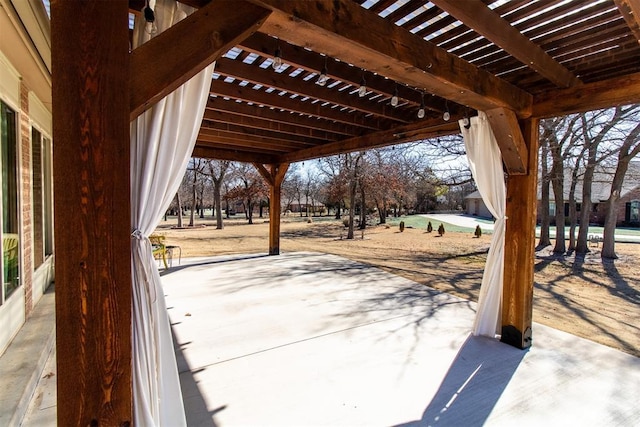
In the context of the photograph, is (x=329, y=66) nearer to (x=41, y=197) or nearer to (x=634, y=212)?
(x=41, y=197)

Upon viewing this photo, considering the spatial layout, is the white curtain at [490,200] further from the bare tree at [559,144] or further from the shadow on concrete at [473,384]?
the bare tree at [559,144]

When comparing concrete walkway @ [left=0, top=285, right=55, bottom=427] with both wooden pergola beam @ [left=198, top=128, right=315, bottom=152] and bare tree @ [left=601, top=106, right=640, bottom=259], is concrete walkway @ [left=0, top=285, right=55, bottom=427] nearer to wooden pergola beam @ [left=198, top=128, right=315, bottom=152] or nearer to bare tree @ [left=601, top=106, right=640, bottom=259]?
wooden pergola beam @ [left=198, top=128, right=315, bottom=152]

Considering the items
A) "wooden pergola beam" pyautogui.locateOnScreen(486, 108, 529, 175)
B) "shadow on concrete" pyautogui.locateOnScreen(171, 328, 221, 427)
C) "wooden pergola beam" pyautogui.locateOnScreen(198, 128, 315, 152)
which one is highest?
"wooden pergola beam" pyautogui.locateOnScreen(198, 128, 315, 152)

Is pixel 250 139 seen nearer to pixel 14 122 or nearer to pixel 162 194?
pixel 14 122

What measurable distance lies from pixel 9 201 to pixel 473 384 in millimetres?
4058

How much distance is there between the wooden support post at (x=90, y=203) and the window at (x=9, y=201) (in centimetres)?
202

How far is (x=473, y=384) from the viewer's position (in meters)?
2.34

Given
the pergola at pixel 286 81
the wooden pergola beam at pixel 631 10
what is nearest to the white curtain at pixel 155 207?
the pergola at pixel 286 81

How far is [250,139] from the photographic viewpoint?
561 cm

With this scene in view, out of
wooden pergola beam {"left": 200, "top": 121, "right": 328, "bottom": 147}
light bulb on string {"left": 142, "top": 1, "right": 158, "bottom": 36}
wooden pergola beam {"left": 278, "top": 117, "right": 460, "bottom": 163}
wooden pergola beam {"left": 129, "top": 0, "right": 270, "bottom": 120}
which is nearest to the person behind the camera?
wooden pergola beam {"left": 129, "top": 0, "right": 270, "bottom": 120}

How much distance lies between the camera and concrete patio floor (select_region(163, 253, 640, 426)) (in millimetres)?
2023

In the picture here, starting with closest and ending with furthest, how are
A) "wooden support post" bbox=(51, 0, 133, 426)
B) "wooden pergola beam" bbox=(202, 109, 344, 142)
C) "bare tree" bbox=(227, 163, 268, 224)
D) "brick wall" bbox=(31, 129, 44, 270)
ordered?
"wooden support post" bbox=(51, 0, 133, 426) → "brick wall" bbox=(31, 129, 44, 270) → "wooden pergola beam" bbox=(202, 109, 344, 142) → "bare tree" bbox=(227, 163, 268, 224)

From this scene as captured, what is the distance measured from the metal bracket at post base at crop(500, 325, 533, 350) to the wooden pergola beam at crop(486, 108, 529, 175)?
4.74ft

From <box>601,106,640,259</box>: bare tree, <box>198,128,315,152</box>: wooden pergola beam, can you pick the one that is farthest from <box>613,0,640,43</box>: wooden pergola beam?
<box>601,106,640,259</box>: bare tree
